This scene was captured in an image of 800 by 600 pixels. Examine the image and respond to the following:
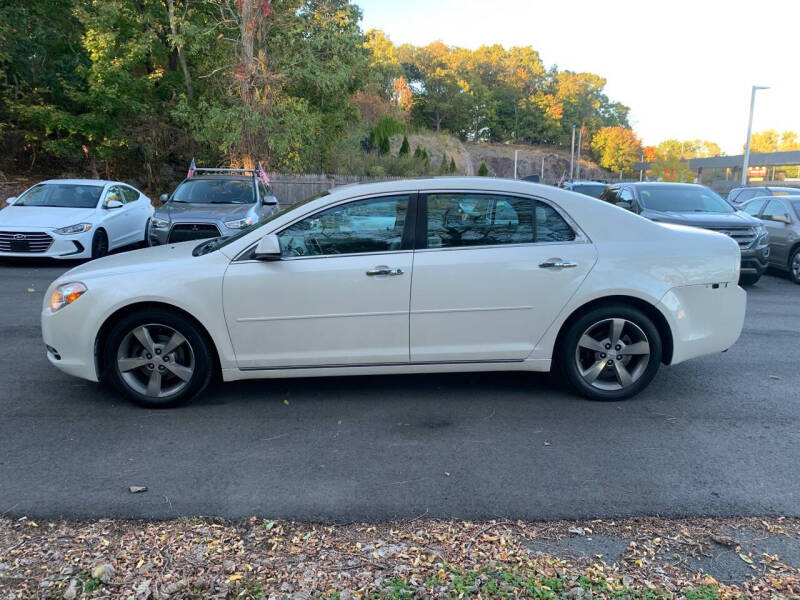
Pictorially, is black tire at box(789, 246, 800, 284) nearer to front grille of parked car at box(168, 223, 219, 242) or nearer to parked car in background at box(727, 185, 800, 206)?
parked car in background at box(727, 185, 800, 206)

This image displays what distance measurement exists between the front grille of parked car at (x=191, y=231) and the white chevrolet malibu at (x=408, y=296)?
5.84 metres

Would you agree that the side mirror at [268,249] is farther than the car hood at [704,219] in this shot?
No

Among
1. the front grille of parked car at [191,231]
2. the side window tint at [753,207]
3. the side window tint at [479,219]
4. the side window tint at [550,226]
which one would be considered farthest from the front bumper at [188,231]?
the side window tint at [753,207]

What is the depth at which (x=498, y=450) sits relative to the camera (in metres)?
4.11

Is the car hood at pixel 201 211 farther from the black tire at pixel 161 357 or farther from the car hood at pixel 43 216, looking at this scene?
the black tire at pixel 161 357

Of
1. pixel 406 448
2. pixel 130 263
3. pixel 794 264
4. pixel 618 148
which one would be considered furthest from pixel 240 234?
pixel 618 148

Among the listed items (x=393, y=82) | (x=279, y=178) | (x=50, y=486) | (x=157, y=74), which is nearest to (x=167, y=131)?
(x=157, y=74)

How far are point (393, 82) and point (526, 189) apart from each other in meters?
62.2

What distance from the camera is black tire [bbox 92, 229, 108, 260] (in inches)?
469

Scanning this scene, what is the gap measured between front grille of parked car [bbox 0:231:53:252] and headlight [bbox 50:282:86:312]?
7.49m

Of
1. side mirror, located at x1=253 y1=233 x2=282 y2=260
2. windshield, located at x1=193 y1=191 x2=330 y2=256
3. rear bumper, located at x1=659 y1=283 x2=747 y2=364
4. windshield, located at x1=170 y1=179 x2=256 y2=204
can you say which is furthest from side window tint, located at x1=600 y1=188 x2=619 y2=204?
side mirror, located at x1=253 y1=233 x2=282 y2=260

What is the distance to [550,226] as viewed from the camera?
490cm

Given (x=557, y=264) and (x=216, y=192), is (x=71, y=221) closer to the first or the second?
(x=216, y=192)

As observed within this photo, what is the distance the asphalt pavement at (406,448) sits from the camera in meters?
3.43
